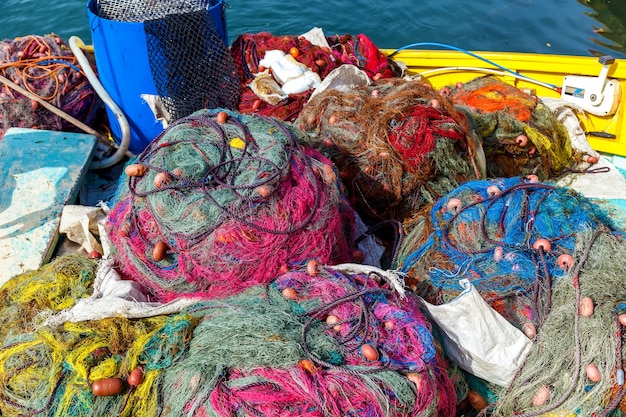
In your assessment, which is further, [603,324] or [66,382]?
[603,324]

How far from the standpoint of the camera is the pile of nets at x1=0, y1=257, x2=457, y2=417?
6.26 ft

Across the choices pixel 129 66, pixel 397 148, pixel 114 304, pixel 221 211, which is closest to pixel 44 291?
pixel 114 304

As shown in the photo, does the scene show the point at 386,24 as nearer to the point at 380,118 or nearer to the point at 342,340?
the point at 380,118

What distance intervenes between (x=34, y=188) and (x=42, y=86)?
1.25m

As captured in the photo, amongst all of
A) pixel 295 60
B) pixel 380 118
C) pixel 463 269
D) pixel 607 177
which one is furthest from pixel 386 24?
pixel 463 269

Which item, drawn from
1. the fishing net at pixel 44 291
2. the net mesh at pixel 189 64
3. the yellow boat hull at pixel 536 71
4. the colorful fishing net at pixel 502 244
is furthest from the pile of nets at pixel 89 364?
the yellow boat hull at pixel 536 71

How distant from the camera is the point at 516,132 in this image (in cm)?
386

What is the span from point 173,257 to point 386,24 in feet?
29.4

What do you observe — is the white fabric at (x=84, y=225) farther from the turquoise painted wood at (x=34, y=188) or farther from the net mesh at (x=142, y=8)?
the net mesh at (x=142, y=8)

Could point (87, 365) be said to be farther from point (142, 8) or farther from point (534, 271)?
point (142, 8)

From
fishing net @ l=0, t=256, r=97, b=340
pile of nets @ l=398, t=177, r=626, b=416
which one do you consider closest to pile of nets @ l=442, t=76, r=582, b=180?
pile of nets @ l=398, t=177, r=626, b=416

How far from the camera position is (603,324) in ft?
7.38

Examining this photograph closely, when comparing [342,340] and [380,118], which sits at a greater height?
[380,118]

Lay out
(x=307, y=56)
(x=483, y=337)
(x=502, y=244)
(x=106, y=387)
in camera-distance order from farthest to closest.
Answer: (x=307, y=56), (x=502, y=244), (x=483, y=337), (x=106, y=387)
